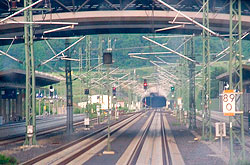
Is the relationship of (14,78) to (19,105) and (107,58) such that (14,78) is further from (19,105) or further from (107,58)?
(107,58)

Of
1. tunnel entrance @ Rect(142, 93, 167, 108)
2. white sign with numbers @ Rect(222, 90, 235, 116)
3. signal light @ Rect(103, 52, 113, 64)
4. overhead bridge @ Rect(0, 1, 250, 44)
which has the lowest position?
tunnel entrance @ Rect(142, 93, 167, 108)

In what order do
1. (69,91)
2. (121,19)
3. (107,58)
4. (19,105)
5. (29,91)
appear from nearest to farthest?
(107,58) < (29,91) < (121,19) < (69,91) < (19,105)

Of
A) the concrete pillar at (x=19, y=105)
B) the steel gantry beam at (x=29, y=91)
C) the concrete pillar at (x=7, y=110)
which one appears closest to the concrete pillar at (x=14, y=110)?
the concrete pillar at (x=19, y=105)

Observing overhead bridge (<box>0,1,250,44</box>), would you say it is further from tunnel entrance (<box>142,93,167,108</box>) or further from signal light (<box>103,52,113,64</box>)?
tunnel entrance (<box>142,93,167,108</box>)

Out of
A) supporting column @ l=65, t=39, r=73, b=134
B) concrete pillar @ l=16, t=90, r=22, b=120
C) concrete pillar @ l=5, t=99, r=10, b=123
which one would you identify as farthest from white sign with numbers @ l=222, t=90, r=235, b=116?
concrete pillar @ l=16, t=90, r=22, b=120

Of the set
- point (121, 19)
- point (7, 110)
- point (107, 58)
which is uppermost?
point (121, 19)

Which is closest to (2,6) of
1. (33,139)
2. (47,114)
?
(33,139)

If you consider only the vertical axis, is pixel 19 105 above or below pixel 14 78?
below

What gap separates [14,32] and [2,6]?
2.13 meters

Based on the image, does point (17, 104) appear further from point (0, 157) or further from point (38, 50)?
point (0, 157)

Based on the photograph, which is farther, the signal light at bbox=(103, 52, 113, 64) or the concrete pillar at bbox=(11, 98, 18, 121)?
the concrete pillar at bbox=(11, 98, 18, 121)

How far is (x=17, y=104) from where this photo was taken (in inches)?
3004

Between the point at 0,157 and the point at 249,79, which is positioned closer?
the point at 0,157

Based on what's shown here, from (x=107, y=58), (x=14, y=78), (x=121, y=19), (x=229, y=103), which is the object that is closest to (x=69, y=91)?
(x=121, y=19)
